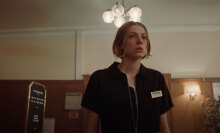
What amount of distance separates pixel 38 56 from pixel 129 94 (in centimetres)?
330

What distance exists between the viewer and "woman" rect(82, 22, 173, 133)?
0.82m

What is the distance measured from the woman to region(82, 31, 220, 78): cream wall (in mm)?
2601

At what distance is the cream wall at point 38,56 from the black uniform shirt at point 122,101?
8.97 feet

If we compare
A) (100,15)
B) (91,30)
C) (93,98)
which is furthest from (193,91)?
(93,98)

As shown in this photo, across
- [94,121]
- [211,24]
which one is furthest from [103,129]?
[211,24]

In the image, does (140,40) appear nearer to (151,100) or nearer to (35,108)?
(151,100)

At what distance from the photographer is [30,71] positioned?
12.1 feet

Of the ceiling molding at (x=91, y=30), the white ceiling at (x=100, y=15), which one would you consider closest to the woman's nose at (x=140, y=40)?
the white ceiling at (x=100, y=15)

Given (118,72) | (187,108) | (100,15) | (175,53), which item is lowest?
(187,108)

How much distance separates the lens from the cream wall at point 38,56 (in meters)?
3.63

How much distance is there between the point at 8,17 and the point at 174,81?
3338mm

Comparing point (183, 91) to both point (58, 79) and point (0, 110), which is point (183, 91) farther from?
point (0, 110)

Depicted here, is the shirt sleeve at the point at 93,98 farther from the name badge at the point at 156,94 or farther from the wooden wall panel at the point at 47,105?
the wooden wall panel at the point at 47,105

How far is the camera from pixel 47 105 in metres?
3.37
